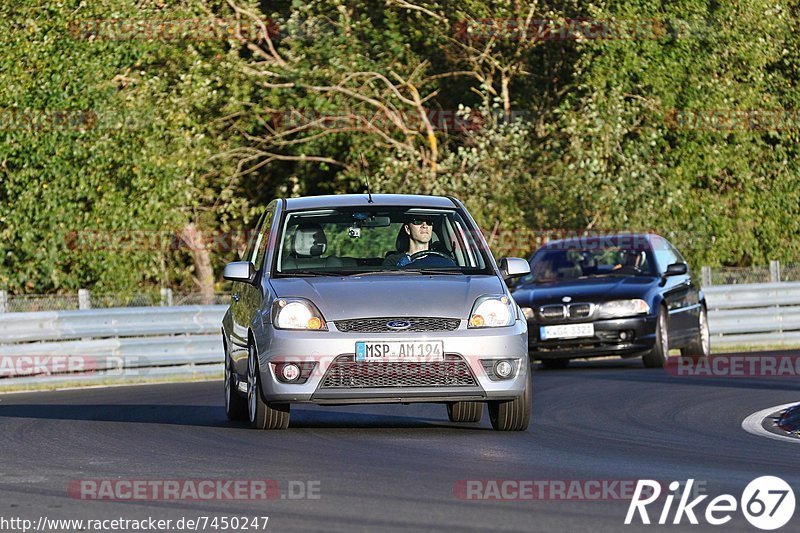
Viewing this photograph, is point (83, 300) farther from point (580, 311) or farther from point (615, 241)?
point (615, 241)

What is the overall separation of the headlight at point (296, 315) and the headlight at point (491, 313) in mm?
995

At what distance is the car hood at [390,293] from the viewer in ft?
36.0

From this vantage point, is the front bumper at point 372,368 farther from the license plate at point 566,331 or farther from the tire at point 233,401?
the license plate at point 566,331

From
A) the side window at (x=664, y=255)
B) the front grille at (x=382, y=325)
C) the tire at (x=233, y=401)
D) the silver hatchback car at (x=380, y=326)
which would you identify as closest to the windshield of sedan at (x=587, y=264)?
the side window at (x=664, y=255)

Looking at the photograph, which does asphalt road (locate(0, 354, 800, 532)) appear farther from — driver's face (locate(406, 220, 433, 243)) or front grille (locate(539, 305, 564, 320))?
front grille (locate(539, 305, 564, 320))

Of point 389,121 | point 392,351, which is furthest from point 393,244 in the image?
point 389,121

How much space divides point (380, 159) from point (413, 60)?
2.16 meters

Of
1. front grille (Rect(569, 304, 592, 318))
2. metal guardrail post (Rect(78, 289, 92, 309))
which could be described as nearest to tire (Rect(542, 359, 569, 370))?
front grille (Rect(569, 304, 592, 318))

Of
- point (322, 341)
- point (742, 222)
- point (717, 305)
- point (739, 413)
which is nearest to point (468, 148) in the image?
point (742, 222)

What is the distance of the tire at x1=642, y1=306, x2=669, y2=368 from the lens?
19.9m

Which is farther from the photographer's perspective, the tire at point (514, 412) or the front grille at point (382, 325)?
the tire at point (514, 412)

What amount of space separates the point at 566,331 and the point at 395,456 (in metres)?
10.2

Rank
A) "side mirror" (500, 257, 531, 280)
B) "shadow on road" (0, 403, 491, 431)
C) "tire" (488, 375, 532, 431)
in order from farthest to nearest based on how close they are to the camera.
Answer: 1. "shadow on road" (0, 403, 491, 431)
2. "side mirror" (500, 257, 531, 280)
3. "tire" (488, 375, 532, 431)

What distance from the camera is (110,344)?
2036 cm
